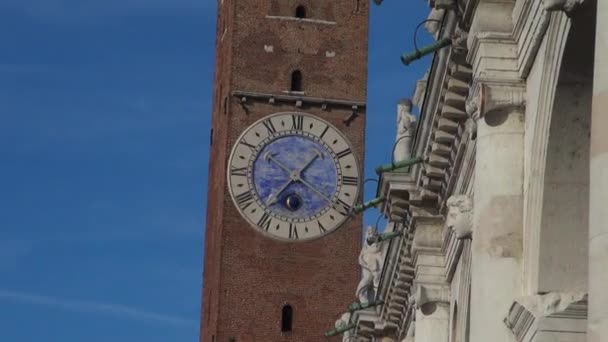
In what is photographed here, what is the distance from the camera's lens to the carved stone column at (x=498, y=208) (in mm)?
24203

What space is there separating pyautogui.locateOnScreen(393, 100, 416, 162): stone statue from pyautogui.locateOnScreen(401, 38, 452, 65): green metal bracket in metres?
9.14

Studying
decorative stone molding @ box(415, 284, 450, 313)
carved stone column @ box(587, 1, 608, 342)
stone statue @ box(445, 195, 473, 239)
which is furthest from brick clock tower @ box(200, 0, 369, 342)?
carved stone column @ box(587, 1, 608, 342)

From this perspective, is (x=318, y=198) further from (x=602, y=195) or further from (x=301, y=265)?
(x=602, y=195)

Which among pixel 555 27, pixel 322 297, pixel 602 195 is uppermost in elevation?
pixel 322 297

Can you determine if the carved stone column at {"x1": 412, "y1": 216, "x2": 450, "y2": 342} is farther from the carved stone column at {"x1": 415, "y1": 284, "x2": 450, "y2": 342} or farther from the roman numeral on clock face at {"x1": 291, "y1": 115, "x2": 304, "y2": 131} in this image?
the roman numeral on clock face at {"x1": 291, "y1": 115, "x2": 304, "y2": 131}

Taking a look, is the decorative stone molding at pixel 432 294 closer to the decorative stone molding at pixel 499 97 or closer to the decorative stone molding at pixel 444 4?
the decorative stone molding at pixel 444 4

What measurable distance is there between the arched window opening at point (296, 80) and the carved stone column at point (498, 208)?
50.0m

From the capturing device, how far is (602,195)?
664 inches

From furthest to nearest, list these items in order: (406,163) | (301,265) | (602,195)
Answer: (301,265) → (406,163) → (602,195)

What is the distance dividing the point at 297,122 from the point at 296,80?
1.98 metres

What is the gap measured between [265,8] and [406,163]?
4318 cm

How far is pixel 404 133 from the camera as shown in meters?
38.5

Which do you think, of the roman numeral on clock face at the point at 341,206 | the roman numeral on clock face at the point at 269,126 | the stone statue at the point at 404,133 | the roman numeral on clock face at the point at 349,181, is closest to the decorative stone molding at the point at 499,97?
the stone statue at the point at 404,133

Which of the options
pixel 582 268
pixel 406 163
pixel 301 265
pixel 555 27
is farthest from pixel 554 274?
pixel 301 265
